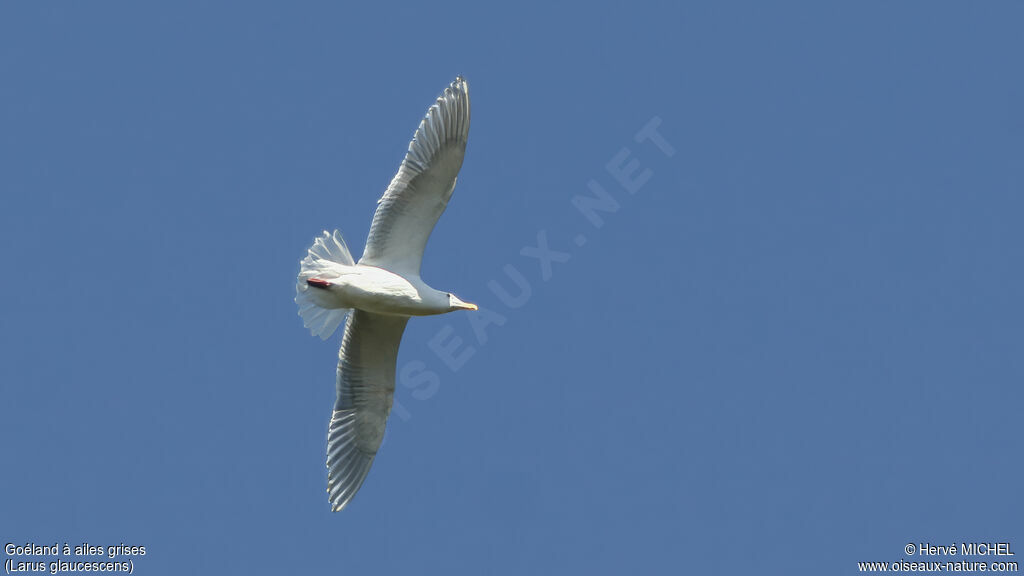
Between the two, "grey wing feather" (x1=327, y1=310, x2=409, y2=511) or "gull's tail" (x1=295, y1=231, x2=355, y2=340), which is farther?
"grey wing feather" (x1=327, y1=310, x2=409, y2=511)

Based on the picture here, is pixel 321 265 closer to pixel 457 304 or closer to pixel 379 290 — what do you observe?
pixel 379 290

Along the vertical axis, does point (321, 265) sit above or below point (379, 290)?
above

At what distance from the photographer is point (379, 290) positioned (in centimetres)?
1364

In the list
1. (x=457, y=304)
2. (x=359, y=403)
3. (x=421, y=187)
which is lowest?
(x=359, y=403)

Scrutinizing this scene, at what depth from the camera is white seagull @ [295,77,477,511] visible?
44.5 feet

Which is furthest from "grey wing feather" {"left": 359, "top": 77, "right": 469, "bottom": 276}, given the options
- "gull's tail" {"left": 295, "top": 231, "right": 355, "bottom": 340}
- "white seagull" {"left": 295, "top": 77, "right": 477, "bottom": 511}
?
"gull's tail" {"left": 295, "top": 231, "right": 355, "bottom": 340}

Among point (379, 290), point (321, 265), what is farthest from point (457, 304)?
point (321, 265)

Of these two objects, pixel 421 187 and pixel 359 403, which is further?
pixel 359 403

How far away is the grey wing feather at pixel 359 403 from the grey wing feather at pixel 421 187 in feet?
3.19

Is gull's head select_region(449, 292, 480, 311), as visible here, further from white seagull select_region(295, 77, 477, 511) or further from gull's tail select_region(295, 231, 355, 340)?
gull's tail select_region(295, 231, 355, 340)

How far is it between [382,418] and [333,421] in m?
0.54

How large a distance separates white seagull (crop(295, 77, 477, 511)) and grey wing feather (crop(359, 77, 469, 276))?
1 centimetres

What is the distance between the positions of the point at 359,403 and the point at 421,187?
262 centimetres

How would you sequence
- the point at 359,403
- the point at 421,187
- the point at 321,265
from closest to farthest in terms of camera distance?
the point at 421,187 < the point at 321,265 < the point at 359,403
